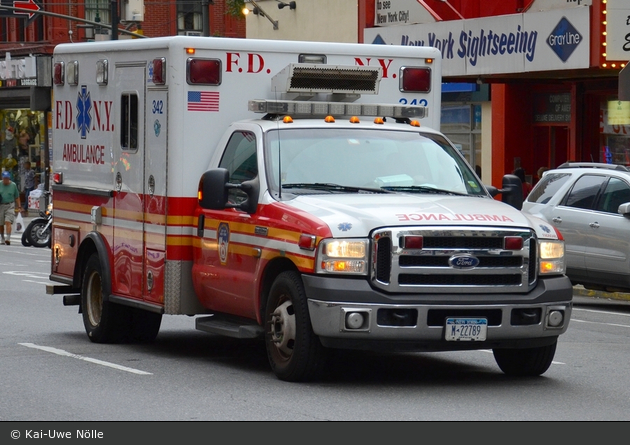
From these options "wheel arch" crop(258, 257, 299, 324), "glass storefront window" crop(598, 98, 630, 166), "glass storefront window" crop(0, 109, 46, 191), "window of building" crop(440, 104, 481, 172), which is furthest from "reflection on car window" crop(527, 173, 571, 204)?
"glass storefront window" crop(0, 109, 46, 191)

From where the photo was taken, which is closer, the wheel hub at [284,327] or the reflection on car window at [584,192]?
the wheel hub at [284,327]

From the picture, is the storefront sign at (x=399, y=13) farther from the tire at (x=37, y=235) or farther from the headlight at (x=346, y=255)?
the headlight at (x=346, y=255)

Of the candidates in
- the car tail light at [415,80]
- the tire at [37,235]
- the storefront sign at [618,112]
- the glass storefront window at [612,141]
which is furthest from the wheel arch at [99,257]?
the tire at [37,235]

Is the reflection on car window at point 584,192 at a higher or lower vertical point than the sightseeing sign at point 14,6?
lower

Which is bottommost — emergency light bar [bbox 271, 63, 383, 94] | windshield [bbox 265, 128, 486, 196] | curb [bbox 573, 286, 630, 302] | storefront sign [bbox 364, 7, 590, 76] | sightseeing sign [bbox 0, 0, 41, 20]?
curb [bbox 573, 286, 630, 302]

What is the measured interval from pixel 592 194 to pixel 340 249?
30.2 feet

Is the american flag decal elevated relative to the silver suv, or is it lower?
elevated

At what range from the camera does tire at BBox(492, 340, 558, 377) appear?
33.9 feet

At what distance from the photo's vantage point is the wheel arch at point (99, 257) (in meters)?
A: 12.4

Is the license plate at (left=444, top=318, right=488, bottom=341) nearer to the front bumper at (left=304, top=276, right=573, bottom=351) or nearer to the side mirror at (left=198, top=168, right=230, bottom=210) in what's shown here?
the front bumper at (left=304, top=276, right=573, bottom=351)

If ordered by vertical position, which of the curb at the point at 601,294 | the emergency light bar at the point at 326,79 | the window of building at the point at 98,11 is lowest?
the curb at the point at 601,294

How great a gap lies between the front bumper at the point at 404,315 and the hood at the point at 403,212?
429 mm

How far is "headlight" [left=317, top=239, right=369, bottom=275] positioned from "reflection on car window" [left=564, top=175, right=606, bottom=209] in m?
9.11
